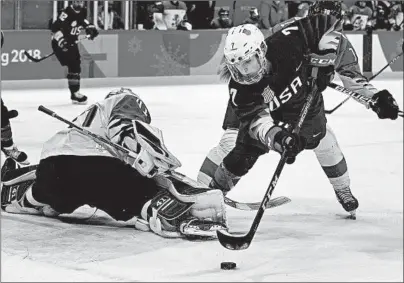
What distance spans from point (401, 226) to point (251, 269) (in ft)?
3.51

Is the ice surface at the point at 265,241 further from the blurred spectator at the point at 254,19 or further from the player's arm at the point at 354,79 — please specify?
the blurred spectator at the point at 254,19

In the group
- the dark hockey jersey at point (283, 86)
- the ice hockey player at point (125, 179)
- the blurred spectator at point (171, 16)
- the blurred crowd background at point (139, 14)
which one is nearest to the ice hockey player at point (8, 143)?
the ice hockey player at point (125, 179)

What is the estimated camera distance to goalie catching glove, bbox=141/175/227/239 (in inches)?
109

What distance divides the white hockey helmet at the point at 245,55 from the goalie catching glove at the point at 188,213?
0.33 metres

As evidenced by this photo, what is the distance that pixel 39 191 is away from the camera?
297 cm

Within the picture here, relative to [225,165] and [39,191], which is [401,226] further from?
[39,191]

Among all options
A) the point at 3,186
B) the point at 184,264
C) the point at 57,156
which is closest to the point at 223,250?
the point at 184,264

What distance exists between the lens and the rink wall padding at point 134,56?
622cm

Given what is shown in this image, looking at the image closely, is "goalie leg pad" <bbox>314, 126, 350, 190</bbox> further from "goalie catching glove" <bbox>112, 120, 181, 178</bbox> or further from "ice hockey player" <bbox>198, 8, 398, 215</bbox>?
"goalie catching glove" <bbox>112, 120, 181, 178</bbox>

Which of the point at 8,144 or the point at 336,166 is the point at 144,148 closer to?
the point at 336,166

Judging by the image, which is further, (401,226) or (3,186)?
(3,186)

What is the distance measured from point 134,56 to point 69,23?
674mm

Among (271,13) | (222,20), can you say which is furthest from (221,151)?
(222,20)

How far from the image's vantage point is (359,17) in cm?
739
